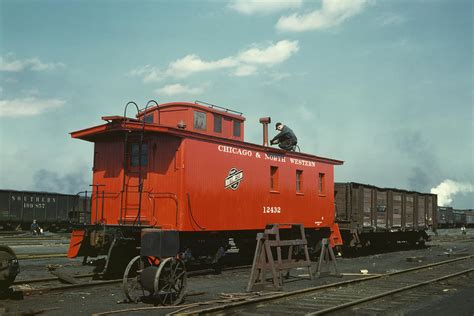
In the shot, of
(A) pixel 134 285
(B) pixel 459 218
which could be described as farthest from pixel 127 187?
(B) pixel 459 218

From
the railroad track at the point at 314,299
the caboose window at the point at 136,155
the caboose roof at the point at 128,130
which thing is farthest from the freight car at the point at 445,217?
the caboose window at the point at 136,155

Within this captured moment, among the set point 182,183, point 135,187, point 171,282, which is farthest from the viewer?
point 135,187

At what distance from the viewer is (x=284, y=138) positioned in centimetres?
1720

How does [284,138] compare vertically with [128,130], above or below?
above

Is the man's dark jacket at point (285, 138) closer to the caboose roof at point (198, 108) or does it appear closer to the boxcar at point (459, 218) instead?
the caboose roof at point (198, 108)

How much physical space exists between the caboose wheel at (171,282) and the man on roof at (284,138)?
823cm

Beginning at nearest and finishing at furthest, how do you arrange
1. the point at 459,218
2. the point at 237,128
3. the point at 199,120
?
1. the point at 199,120
2. the point at 237,128
3. the point at 459,218

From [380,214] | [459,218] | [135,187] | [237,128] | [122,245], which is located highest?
[237,128]

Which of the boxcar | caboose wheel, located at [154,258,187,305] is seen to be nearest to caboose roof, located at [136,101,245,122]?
caboose wheel, located at [154,258,187,305]

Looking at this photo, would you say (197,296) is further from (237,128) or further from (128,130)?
(237,128)

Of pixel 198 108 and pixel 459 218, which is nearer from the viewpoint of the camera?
→ pixel 198 108

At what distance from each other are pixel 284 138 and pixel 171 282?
29.0 feet

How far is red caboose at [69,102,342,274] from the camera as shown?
13.0m

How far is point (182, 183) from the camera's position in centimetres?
1301
